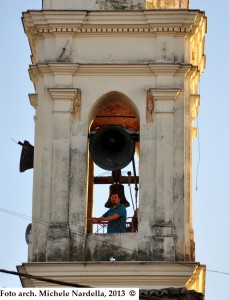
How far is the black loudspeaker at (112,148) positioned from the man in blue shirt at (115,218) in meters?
0.60

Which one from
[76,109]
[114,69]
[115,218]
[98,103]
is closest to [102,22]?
[114,69]

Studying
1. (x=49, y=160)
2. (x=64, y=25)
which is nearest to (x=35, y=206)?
(x=49, y=160)

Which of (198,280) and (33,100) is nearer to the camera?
(198,280)

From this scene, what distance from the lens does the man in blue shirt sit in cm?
3125

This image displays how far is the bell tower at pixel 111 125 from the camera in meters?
30.6

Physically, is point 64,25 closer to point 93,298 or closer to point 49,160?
point 49,160

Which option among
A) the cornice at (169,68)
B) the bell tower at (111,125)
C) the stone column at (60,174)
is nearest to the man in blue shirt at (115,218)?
the bell tower at (111,125)

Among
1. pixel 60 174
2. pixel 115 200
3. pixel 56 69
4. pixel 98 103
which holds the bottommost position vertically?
pixel 115 200

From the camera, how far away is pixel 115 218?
31.3 m

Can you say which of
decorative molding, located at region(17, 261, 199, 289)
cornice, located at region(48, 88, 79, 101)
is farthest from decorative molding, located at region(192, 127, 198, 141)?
decorative molding, located at region(17, 261, 199, 289)

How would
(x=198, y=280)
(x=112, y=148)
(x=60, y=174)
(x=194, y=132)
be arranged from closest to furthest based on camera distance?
(x=198, y=280) < (x=60, y=174) < (x=112, y=148) < (x=194, y=132)

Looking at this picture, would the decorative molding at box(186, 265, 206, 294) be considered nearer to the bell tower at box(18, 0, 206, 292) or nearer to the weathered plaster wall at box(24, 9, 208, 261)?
the bell tower at box(18, 0, 206, 292)

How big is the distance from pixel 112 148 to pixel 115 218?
108 centimetres

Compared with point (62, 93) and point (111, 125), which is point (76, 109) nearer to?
point (62, 93)
